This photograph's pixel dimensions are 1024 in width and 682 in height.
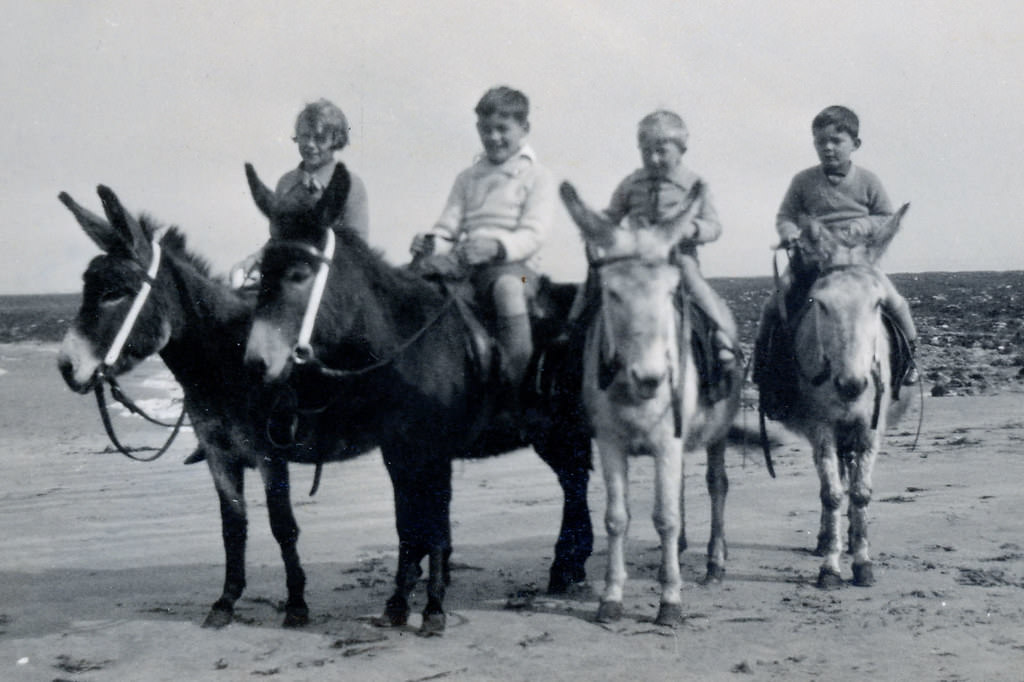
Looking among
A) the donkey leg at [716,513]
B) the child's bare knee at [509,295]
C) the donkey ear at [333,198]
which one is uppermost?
the donkey ear at [333,198]

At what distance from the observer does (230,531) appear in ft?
20.2

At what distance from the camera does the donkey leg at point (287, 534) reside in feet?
19.8

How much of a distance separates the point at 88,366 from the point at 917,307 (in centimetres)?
4475

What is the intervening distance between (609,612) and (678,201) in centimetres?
246

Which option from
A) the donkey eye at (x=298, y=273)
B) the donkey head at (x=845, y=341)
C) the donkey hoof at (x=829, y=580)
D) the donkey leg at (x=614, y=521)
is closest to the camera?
the donkey eye at (x=298, y=273)

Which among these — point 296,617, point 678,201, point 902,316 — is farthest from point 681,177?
point 296,617

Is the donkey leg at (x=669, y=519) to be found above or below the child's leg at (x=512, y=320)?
below

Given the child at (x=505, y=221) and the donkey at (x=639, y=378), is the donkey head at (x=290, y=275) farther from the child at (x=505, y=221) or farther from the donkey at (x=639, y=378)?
the donkey at (x=639, y=378)

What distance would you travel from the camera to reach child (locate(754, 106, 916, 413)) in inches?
283

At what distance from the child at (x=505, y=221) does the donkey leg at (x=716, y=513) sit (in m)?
1.72

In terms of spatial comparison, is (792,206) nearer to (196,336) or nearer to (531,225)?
(531,225)

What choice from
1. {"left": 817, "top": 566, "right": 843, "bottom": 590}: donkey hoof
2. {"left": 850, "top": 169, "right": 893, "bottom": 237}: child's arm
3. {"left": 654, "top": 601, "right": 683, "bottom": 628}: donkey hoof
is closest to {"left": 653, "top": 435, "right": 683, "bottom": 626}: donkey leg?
{"left": 654, "top": 601, "right": 683, "bottom": 628}: donkey hoof

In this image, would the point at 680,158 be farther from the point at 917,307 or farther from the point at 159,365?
the point at 917,307

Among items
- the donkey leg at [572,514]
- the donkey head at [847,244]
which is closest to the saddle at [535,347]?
the donkey leg at [572,514]
